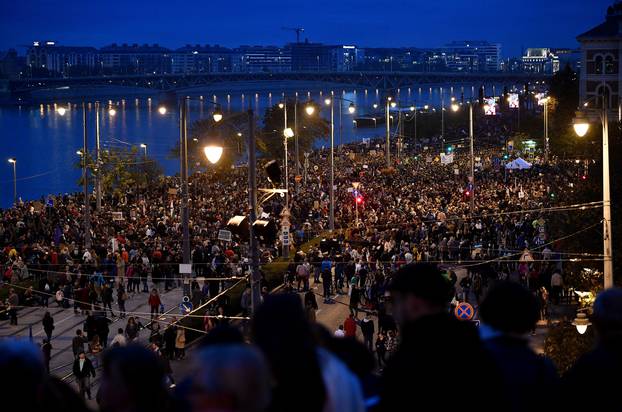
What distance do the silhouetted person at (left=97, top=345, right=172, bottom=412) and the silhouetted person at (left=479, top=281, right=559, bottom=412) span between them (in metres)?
1.53

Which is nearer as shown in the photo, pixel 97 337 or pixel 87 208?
pixel 97 337

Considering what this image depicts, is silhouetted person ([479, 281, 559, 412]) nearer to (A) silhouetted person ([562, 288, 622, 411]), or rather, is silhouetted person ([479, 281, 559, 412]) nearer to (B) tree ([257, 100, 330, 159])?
(A) silhouetted person ([562, 288, 622, 411])

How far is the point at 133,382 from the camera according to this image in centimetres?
341

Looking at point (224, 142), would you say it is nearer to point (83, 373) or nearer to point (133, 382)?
point (83, 373)

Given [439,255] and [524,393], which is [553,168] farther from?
[524,393]

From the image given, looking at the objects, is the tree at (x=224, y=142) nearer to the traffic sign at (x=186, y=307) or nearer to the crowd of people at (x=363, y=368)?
the traffic sign at (x=186, y=307)

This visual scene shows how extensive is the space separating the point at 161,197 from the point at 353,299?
25.6 m

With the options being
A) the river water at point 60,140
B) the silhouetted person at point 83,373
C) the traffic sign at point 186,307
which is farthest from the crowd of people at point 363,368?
the river water at point 60,140

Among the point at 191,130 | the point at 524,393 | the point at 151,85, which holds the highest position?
the point at 151,85

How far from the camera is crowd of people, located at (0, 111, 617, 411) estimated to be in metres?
3.56

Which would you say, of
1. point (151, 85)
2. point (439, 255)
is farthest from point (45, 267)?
point (151, 85)

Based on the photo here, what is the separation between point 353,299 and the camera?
71.7 feet

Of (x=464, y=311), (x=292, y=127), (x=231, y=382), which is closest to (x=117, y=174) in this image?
(x=292, y=127)

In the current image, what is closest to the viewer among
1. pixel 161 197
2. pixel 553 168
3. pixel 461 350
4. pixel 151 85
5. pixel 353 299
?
pixel 461 350
